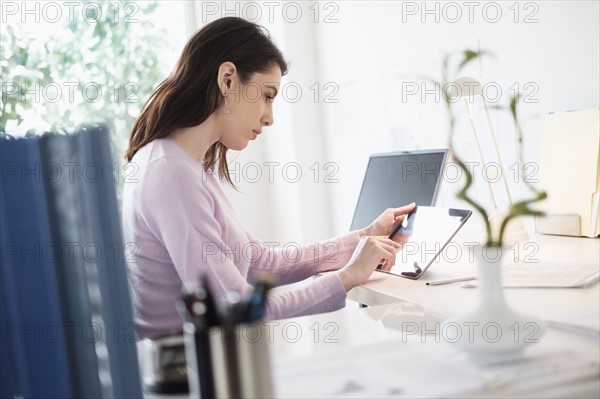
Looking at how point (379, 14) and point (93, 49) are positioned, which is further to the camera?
point (93, 49)

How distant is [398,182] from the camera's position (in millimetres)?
1959

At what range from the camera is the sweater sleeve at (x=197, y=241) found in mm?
1380

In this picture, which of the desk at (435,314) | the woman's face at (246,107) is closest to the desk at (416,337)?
the desk at (435,314)

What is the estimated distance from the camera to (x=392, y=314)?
4.21 feet

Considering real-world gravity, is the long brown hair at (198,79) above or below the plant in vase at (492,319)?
above

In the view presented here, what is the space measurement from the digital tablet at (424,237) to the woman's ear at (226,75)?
53cm

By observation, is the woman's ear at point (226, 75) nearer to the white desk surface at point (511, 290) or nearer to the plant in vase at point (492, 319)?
the white desk surface at point (511, 290)

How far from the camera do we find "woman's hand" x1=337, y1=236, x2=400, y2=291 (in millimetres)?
1531

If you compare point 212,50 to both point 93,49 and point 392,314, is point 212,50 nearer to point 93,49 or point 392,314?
point 392,314

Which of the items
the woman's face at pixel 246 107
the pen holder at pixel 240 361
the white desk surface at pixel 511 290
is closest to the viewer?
the pen holder at pixel 240 361

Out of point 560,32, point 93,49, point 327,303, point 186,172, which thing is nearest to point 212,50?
point 186,172

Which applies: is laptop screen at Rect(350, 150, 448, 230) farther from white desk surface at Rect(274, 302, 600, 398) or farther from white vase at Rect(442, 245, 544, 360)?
white vase at Rect(442, 245, 544, 360)

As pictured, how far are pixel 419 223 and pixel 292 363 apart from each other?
81cm

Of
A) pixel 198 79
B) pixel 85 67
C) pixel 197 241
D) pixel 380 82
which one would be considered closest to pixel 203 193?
pixel 197 241
